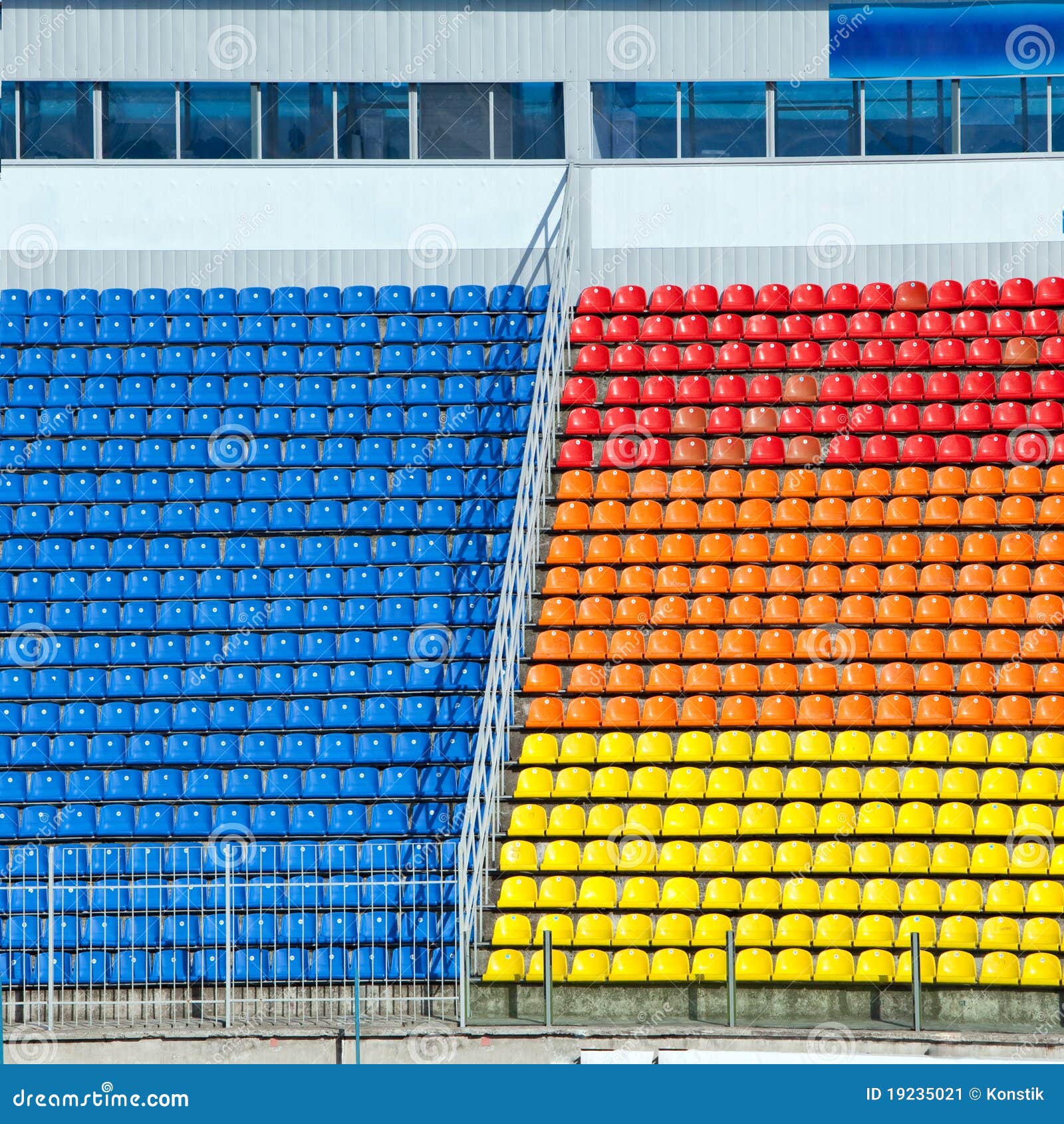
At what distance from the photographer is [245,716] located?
58.5 feet

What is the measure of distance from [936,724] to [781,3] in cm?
950

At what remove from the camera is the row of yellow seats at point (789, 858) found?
15609 millimetres

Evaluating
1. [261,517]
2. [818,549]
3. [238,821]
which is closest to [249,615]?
[261,517]

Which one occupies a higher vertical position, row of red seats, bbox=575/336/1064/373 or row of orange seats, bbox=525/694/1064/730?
row of red seats, bbox=575/336/1064/373

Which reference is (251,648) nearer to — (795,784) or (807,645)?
(807,645)

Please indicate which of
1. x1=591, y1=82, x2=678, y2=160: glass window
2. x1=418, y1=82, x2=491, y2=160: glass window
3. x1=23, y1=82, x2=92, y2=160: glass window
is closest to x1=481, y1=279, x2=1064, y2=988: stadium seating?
x1=591, y1=82, x2=678, y2=160: glass window

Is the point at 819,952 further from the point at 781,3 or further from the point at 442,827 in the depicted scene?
the point at 781,3

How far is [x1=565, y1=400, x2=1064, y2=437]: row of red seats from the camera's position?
1959 centimetres

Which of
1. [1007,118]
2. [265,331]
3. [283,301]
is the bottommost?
[265,331]

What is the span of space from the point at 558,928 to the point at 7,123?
1209cm

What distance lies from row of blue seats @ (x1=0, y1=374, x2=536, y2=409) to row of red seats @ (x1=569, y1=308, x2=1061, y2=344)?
47.4 inches

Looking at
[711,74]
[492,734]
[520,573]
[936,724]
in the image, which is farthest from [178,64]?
[936,724]

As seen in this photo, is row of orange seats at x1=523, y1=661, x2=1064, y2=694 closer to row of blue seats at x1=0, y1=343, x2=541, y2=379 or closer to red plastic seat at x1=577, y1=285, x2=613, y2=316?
row of blue seats at x1=0, y1=343, x2=541, y2=379

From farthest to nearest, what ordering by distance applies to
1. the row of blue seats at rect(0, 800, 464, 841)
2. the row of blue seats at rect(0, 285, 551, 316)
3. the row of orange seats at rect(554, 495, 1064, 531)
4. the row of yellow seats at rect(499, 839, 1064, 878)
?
the row of blue seats at rect(0, 285, 551, 316), the row of orange seats at rect(554, 495, 1064, 531), the row of blue seats at rect(0, 800, 464, 841), the row of yellow seats at rect(499, 839, 1064, 878)
